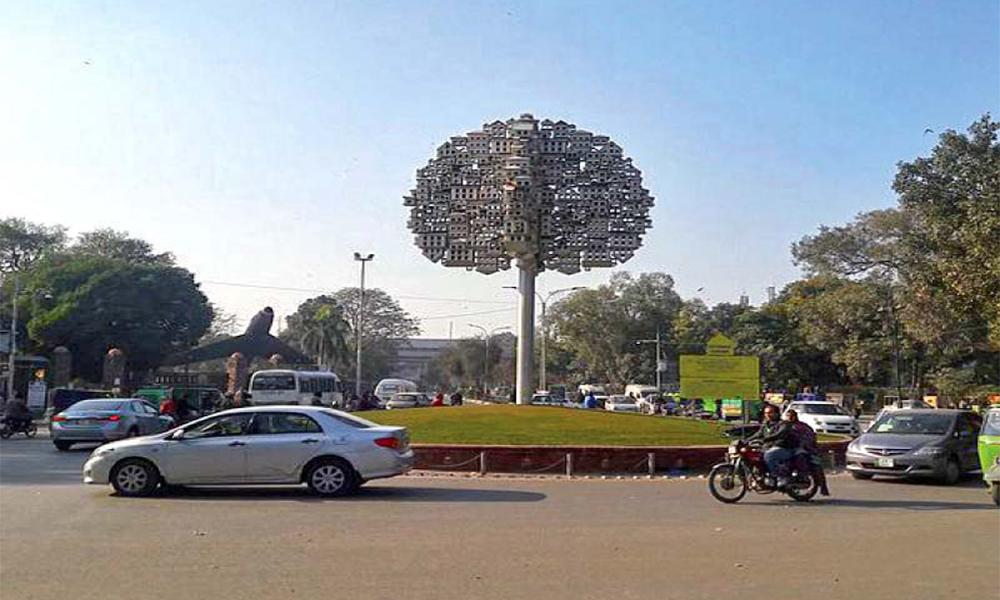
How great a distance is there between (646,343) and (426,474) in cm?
6405

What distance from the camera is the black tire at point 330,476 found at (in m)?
15.0

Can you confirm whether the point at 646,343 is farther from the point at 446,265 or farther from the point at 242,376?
the point at 446,265

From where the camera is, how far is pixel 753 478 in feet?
48.9

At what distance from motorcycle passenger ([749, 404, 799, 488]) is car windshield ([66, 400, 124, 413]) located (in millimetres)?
16300

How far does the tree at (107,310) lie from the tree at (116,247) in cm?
1306

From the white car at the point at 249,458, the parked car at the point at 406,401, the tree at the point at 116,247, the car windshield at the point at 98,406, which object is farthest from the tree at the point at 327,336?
the white car at the point at 249,458

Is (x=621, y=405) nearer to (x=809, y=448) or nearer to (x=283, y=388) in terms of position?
(x=283, y=388)

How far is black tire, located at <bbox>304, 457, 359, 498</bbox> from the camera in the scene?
15.0 metres

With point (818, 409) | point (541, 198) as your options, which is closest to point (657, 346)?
point (818, 409)

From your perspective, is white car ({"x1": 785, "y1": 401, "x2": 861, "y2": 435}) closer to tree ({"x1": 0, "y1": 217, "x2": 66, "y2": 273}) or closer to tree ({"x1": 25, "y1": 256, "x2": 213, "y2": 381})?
tree ({"x1": 25, "y1": 256, "x2": 213, "y2": 381})

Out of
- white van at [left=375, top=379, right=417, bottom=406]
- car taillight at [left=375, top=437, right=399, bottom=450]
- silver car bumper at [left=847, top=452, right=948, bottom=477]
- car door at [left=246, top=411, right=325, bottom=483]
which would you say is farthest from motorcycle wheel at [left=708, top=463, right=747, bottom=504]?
white van at [left=375, top=379, right=417, bottom=406]

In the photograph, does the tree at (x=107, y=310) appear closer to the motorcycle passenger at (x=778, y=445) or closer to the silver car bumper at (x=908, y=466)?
the silver car bumper at (x=908, y=466)

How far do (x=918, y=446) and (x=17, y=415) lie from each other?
25.0 meters

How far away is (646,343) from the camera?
3250 inches
